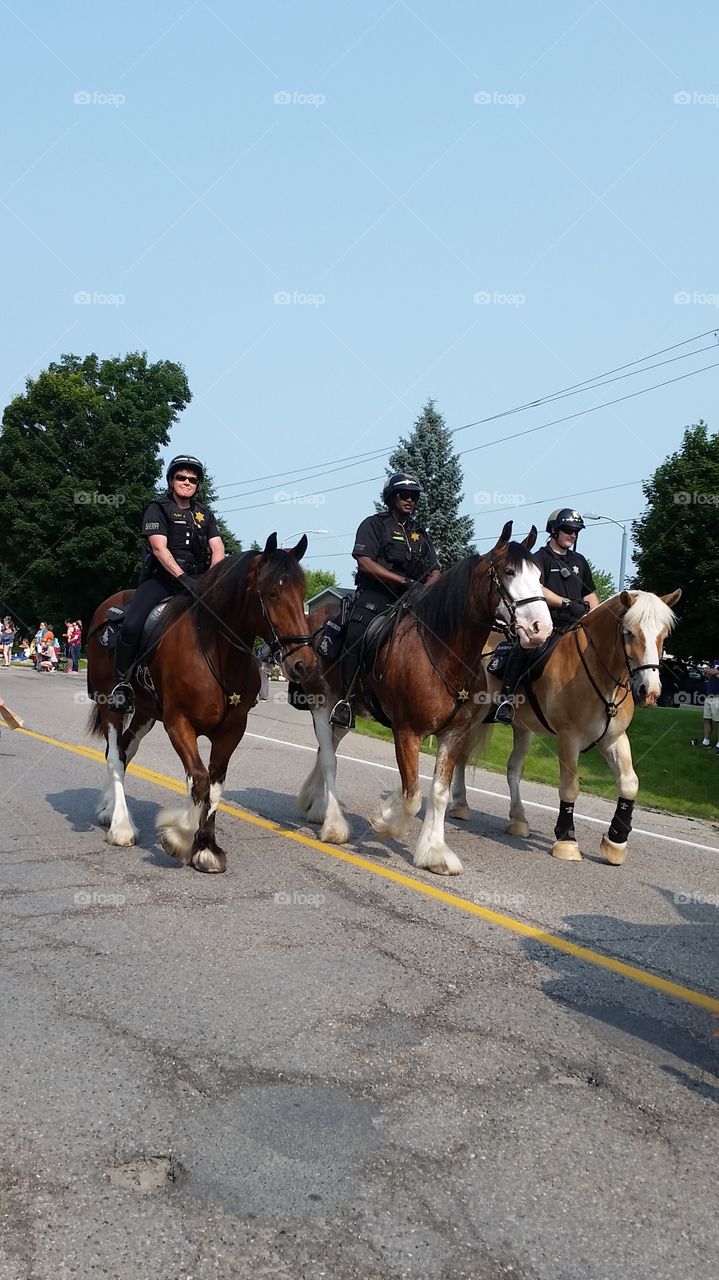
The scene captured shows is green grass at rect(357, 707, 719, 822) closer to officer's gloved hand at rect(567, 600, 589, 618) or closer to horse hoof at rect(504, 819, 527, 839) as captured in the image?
horse hoof at rect(504, 819, 527, 839)

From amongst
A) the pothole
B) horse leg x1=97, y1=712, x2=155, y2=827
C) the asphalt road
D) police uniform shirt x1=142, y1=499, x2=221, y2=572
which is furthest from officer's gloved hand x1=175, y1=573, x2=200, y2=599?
the pothole

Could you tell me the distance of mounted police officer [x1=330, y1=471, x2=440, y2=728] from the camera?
9.08 metres

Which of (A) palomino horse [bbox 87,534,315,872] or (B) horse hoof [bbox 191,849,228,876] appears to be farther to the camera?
(B) horse hoof [bbox 191,849,228,876]

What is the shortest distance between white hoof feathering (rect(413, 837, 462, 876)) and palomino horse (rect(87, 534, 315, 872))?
1485mm

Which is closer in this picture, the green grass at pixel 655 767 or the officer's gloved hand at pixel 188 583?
the officer's gloved hand at pixel 188 583

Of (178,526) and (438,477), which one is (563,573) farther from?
(438,477)

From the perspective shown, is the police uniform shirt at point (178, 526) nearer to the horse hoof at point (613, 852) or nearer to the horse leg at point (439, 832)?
the horse leg at point (439, 832)

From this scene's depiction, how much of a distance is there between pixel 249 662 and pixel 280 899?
1815mm

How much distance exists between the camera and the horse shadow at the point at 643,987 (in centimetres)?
466

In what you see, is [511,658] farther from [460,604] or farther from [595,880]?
[595,880]

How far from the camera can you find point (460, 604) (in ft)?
27.2

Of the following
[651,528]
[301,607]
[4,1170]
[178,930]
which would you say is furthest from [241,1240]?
[651,528]

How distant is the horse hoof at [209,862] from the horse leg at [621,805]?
330cm

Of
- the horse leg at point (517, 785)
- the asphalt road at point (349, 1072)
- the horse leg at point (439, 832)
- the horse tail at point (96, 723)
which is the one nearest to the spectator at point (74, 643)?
the horse tail at point (96, 723)
